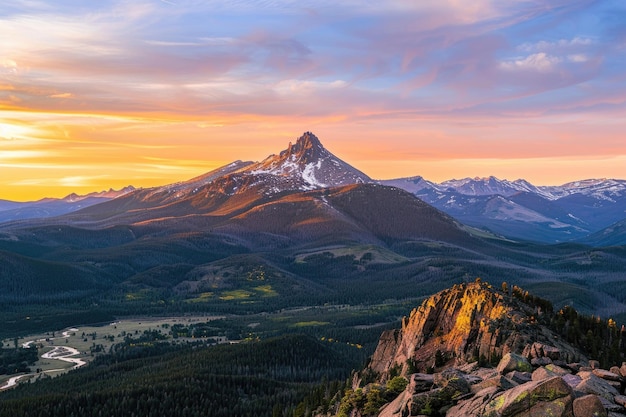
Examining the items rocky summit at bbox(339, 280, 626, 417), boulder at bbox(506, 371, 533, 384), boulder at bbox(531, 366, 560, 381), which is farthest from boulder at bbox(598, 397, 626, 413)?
boulder at bbox(506, 371, 533, 384)

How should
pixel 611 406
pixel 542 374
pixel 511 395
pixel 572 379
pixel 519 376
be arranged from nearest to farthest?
pixel 611 406 < pixel 511 395 < pixel 572 379 < pixel 542 374 < pixel 519 376

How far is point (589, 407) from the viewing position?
4616 centimetres

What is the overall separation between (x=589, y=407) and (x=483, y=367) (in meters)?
32.8

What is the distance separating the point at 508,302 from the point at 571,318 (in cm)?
1130

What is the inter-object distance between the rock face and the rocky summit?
157 mm

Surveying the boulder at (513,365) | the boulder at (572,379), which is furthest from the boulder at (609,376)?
the boulder at (513,365)

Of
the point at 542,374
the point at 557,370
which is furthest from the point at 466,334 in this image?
the point at 542,374

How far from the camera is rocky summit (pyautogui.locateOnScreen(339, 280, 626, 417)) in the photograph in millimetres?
47938

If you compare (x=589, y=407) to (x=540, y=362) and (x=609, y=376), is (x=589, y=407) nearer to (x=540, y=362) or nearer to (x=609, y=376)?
(x=609, y=376)

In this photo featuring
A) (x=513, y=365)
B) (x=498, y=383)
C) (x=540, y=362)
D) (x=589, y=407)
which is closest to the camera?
(x=589, y=407)

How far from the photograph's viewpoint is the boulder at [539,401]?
153 ft

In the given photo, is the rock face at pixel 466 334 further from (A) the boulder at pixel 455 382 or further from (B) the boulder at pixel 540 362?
(A) the boulder at pixel 455 382

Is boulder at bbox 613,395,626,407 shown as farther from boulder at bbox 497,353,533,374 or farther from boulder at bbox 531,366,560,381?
boulder at bbox 497,353,533,374

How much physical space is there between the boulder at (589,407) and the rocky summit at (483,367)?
7 cm
